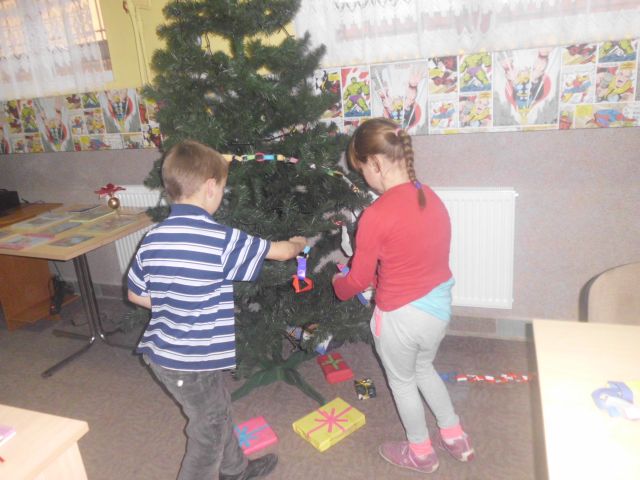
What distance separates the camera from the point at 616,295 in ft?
4.75

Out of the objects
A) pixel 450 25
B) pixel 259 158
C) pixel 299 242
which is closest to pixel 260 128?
pixel 259 158

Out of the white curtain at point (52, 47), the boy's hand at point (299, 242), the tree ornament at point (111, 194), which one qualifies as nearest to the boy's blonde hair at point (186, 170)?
the boy's hand at point (299, 242)

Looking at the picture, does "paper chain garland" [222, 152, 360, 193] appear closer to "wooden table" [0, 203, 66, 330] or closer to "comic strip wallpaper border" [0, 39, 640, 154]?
"comic strip wallpaper border" [0, 39, 640, 154]

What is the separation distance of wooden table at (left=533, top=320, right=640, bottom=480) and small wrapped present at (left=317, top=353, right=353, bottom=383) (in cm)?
133

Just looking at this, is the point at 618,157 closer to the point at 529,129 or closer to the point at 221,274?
the point at 529,129

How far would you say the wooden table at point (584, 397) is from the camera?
88 centimetres

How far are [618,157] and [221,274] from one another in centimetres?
183

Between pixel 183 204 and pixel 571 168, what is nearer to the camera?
pixel 183 204

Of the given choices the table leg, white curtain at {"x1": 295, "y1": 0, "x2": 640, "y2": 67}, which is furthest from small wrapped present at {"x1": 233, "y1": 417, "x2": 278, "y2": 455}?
white curtain at {"x1": 295, "y1": 0, "x2": 640, "y2": 67}

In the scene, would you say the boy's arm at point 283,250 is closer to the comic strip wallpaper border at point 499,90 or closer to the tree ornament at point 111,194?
the comic strip wallpaper border at point 499,90

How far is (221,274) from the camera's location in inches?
59.4

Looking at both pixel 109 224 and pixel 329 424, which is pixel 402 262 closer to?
pixel 329 424

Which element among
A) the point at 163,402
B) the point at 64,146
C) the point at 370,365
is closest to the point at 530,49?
the point at 370,365

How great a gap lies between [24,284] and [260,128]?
7.72ft
